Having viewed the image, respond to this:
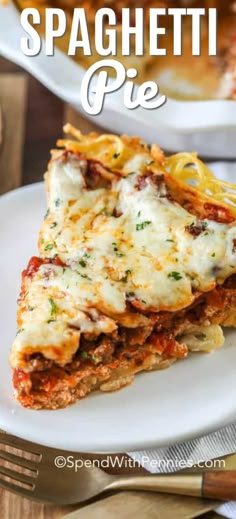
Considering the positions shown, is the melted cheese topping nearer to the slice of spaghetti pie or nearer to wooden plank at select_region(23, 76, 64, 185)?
the slice of spaghetti pie

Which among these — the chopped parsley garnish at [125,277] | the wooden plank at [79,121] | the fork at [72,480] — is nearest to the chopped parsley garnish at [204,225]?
the chopped parsley garnish at [125,277]

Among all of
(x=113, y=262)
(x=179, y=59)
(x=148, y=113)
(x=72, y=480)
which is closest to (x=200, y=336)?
(x=113, y=262)

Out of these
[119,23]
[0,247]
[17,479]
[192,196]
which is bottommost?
[17,479]

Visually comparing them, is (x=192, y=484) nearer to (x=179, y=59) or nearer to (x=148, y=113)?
(x=148, y=113)

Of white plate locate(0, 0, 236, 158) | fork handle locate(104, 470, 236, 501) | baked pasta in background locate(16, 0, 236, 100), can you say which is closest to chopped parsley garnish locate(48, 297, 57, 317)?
fork handle locate(104, 470, 236, 501)

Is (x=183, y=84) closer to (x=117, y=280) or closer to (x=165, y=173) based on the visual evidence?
(x=165, y=173)

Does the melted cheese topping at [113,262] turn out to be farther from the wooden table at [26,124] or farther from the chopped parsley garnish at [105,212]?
the wooden table at [26,124]

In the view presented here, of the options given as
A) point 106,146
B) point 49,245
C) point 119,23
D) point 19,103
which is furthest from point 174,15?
point 49,245
